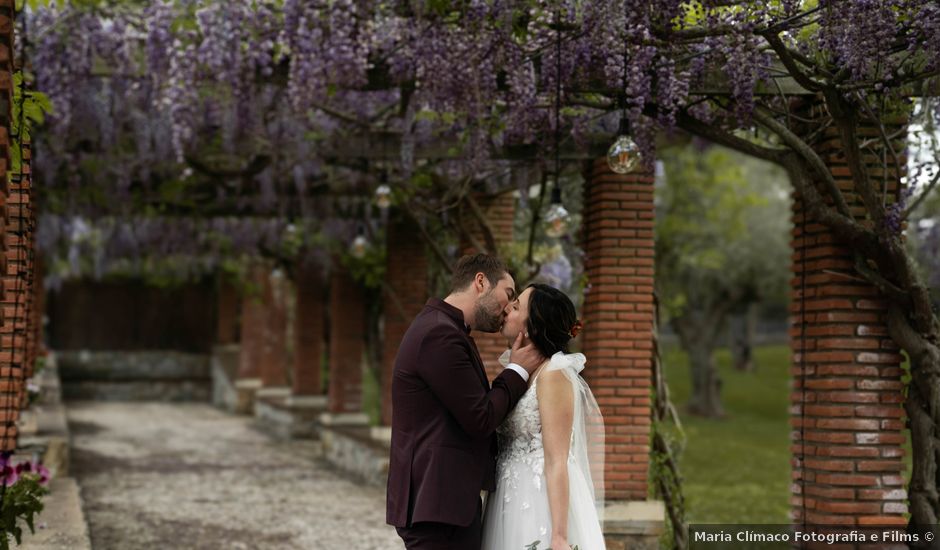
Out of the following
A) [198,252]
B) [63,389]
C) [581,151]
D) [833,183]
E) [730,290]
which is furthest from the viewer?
[63,389]

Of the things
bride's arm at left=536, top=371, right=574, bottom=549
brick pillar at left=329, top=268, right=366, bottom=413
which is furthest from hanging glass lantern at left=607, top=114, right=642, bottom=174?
brick pillar at left=329, top=268, right=366, bottom=413

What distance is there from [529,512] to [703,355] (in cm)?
1789

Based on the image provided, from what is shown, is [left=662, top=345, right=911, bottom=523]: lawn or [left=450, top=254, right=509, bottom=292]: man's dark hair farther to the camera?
[left=662, top=345, right=911, bottom=523]: lawn

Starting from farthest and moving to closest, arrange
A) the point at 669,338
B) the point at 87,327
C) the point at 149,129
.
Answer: the point at 669,338
the point at 87,327
the point at 149,129

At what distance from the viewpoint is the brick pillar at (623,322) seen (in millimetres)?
6691

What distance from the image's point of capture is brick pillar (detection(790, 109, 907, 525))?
557 cm

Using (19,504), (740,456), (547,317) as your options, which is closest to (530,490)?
(547,317)

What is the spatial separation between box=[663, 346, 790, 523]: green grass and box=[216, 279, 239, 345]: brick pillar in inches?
358

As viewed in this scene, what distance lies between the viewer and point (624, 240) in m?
6.80

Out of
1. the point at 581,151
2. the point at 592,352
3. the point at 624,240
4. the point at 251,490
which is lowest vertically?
the point at 251,490

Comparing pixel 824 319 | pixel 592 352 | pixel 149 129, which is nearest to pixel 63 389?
pixel 149 129

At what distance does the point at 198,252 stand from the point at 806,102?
12063 mm

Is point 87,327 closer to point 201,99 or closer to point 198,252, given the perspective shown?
point 198,252

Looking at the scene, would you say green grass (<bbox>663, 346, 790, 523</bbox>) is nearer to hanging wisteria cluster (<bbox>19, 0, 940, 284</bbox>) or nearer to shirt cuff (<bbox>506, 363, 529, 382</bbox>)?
hanging wisteria cluster (<bbox>19, 0, 940, 284</bbox>)
